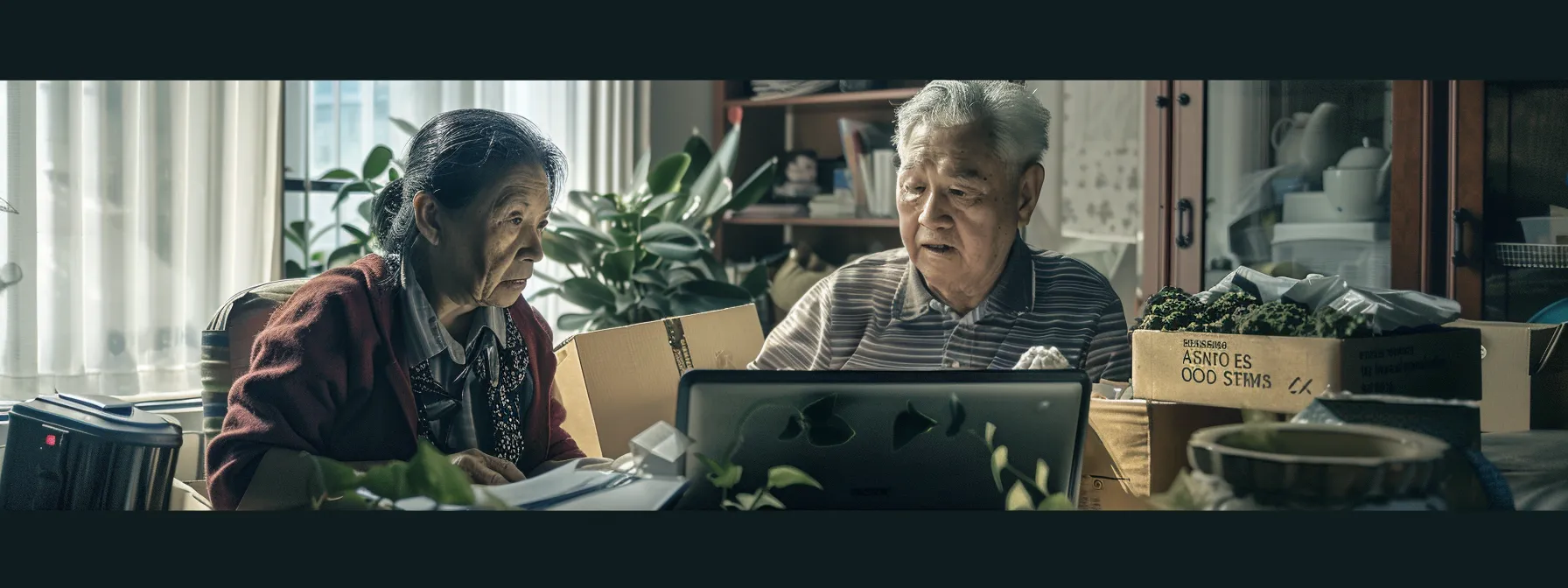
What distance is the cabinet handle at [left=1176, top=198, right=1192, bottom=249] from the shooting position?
9.14 ft

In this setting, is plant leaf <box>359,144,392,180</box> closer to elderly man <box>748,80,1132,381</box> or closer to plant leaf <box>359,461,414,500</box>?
elderly man <box>748,80,1132,381</box>

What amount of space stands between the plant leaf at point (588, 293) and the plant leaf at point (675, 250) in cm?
17

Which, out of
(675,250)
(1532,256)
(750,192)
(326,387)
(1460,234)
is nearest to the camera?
(326,387)

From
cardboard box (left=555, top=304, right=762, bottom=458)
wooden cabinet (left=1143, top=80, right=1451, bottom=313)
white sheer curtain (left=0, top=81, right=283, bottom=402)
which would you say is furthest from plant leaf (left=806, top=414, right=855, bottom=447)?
wooden cabinet (left=1143, top=80, right=1451, bottom=313)

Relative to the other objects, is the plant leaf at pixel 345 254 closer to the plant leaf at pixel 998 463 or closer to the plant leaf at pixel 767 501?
the plant leaf at pixel 767 501

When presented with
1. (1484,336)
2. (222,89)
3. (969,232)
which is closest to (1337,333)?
(1484,336)

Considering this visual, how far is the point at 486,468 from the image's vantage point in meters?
1.18

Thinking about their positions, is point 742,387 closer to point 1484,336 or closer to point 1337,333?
point 1337,333

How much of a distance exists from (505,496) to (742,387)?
9.8 inches

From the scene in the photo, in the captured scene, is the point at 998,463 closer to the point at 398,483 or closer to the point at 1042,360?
the point at 1042,360

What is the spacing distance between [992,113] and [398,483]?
825 millimetres

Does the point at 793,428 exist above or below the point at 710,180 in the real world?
below

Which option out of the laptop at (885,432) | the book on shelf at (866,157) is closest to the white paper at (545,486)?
the laptop at (885,432)

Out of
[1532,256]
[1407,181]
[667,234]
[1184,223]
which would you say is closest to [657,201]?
[667,234]
